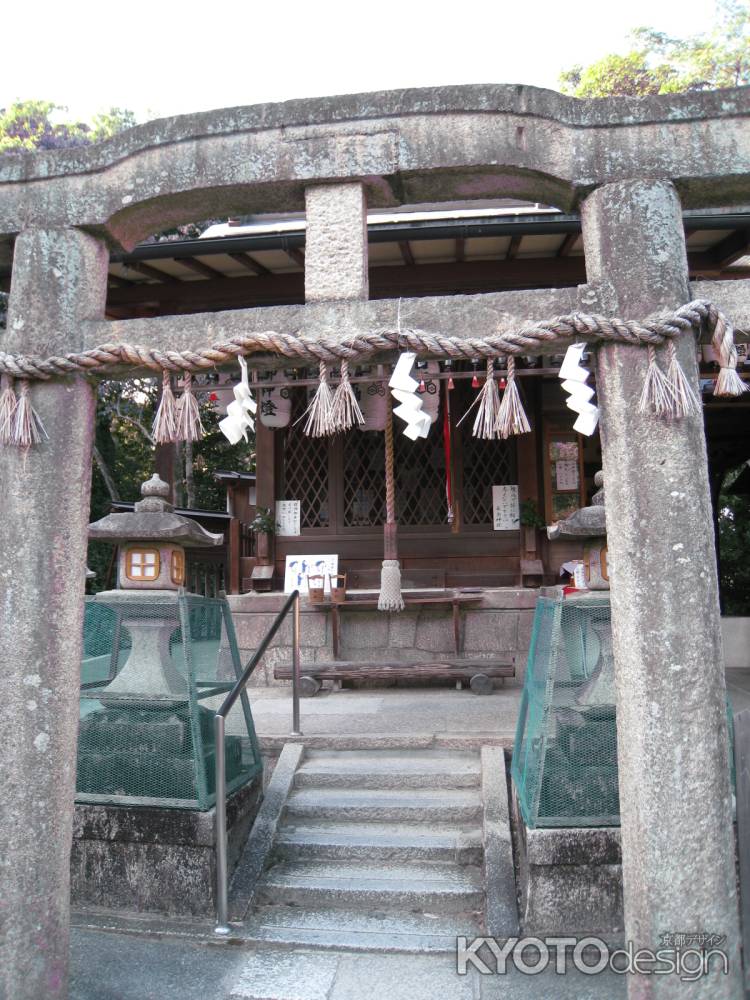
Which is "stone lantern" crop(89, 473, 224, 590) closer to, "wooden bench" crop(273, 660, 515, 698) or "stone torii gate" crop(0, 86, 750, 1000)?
"stone torii gate" crop(0, 86, 750, 1000)

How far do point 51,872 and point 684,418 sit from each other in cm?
346

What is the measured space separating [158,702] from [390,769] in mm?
1830

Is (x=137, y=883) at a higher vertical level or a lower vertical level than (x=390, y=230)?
lower

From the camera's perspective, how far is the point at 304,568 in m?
9.57

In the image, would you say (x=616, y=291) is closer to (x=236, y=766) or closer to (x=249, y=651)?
(x=236, y=766)

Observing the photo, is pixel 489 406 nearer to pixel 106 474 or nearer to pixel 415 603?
pixel 415 603

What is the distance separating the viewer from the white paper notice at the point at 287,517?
10.3 metres

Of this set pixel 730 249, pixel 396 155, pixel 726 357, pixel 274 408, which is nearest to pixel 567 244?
pixel 730 249

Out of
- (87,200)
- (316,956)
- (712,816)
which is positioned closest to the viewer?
(712,816)

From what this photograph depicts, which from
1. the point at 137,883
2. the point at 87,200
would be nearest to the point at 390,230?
the point at 87,200

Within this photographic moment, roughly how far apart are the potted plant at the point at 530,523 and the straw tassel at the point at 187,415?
266 inches

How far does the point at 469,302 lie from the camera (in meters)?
3.36

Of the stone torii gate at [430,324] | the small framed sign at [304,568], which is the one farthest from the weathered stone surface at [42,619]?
the small framed sign at [304,568]

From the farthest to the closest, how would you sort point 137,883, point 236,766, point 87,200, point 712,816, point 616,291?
point 236,766
point 137,883
point 87,200
point 616,291
point 712,816
